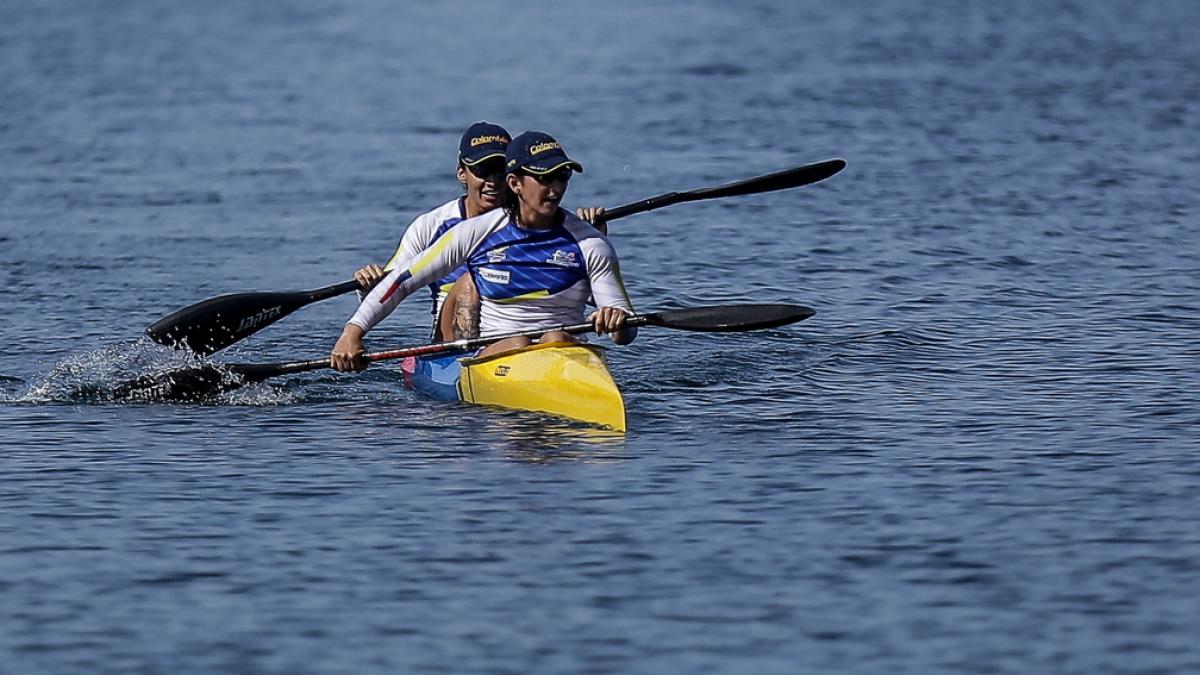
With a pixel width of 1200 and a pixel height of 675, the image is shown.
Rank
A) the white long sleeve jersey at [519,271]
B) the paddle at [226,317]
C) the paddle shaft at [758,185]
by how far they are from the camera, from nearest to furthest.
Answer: the white long sleeve jersey at [519,271] < the paddle at [226,317] < the paddle shaft at [758,185]

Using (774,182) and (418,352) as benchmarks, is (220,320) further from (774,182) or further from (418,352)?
(774,182)

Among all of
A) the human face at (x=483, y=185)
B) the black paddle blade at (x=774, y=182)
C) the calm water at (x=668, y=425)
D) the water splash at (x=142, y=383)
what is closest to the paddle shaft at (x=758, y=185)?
the black paddle blade at (x=774, y=182)

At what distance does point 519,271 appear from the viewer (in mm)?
13977

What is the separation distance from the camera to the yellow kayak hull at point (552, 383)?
13.5 metres

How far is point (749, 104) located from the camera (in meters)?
33.9

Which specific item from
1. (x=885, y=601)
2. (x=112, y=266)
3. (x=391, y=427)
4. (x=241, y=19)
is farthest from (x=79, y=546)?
(x=241, y=19)

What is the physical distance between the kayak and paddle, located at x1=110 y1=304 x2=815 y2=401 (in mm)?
178

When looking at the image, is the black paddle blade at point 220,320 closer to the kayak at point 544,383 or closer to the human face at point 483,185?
the human face at point 483,185

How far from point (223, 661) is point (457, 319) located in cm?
604

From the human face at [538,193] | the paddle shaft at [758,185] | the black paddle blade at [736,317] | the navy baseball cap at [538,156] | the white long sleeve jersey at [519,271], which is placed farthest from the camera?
the paddle shaft at [758,185]

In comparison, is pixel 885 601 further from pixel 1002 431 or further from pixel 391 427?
pixel 391 427

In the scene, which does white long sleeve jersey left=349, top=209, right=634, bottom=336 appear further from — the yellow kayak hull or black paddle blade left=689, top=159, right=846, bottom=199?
black paddle blade left=689, top=159, right=846, bottom=199

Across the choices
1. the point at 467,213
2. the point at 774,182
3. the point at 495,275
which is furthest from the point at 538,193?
the point at 774,182

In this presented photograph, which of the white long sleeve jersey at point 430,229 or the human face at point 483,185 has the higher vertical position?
the human face at point 483,185
